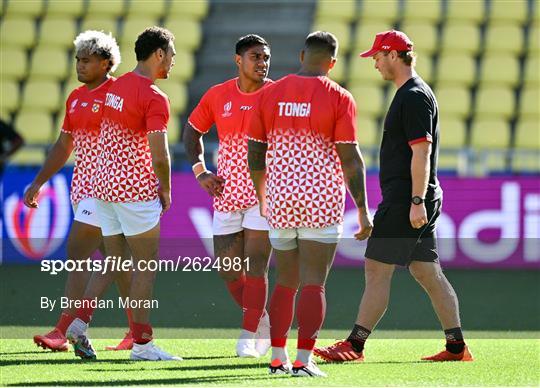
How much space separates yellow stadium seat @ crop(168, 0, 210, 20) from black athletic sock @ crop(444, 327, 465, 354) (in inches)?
549

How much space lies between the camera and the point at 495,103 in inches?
774

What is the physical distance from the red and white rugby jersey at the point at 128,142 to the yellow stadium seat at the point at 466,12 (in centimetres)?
1399

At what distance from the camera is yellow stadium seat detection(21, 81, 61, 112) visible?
19.5m

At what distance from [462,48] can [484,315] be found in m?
10.5

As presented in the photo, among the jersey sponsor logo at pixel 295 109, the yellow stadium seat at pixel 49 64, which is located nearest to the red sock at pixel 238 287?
the jersey sponsor logo at pixel 295 109

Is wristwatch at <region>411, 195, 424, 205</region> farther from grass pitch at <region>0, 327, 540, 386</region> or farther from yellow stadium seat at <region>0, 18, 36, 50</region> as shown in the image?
yellow stadium seat at <region>0, 18, 36, 50</region>

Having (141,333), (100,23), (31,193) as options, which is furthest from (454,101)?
(141,333)

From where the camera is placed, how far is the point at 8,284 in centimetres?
1244

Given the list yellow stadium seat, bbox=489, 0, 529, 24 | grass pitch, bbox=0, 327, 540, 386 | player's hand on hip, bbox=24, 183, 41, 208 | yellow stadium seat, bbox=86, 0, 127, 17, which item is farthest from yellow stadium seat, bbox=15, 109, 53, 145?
player's hand on hip, bbox=24, 183, 41, 208

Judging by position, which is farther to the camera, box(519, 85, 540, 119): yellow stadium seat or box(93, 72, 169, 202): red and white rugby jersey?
box(519, 85, 540, 119): yellow stadium seat

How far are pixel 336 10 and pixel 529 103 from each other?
372 cm

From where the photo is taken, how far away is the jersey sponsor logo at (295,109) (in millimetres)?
6699

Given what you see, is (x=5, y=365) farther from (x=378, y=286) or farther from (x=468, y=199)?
(x=468, y=199)

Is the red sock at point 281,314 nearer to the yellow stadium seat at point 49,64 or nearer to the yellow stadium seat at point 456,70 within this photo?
the yellow stadium seat at point 456,70
